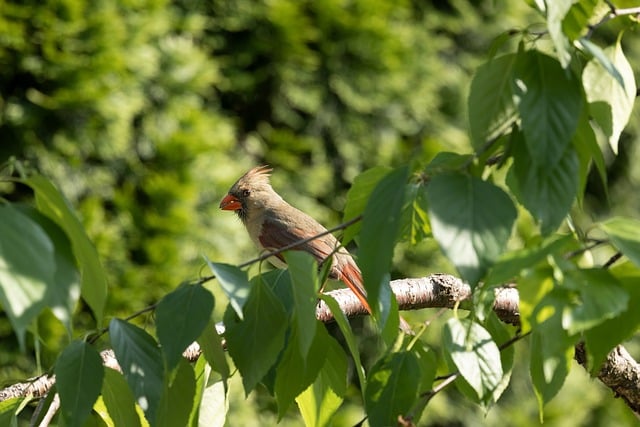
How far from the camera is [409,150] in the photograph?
4.80m

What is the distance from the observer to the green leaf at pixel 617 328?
935mm

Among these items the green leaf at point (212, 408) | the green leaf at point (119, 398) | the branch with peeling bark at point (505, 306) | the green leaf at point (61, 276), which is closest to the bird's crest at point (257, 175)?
the branch with peeling bark at point (505, 306)

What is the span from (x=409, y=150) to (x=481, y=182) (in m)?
3.91

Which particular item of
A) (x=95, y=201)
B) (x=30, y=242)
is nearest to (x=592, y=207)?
(x=95, y=201)

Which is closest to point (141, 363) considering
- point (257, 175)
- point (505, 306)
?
point (505, 306)

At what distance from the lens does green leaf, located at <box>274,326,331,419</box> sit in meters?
1.12

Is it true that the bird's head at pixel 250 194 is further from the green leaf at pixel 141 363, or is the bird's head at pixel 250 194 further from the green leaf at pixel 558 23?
the green leaf at pixel 558 23

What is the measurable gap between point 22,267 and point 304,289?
289 millimetres

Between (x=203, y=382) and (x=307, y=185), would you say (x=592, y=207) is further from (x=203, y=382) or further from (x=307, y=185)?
(x=203, y=382)

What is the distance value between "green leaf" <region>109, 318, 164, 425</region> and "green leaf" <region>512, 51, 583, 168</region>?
44cm

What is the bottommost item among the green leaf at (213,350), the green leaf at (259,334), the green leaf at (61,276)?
the green leaf at (213,350)

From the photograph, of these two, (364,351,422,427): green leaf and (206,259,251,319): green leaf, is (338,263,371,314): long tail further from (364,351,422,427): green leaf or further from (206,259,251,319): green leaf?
(206,259,251,319): green leaf

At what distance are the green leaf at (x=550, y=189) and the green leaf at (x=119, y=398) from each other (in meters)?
0.52

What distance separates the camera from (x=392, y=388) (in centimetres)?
107
